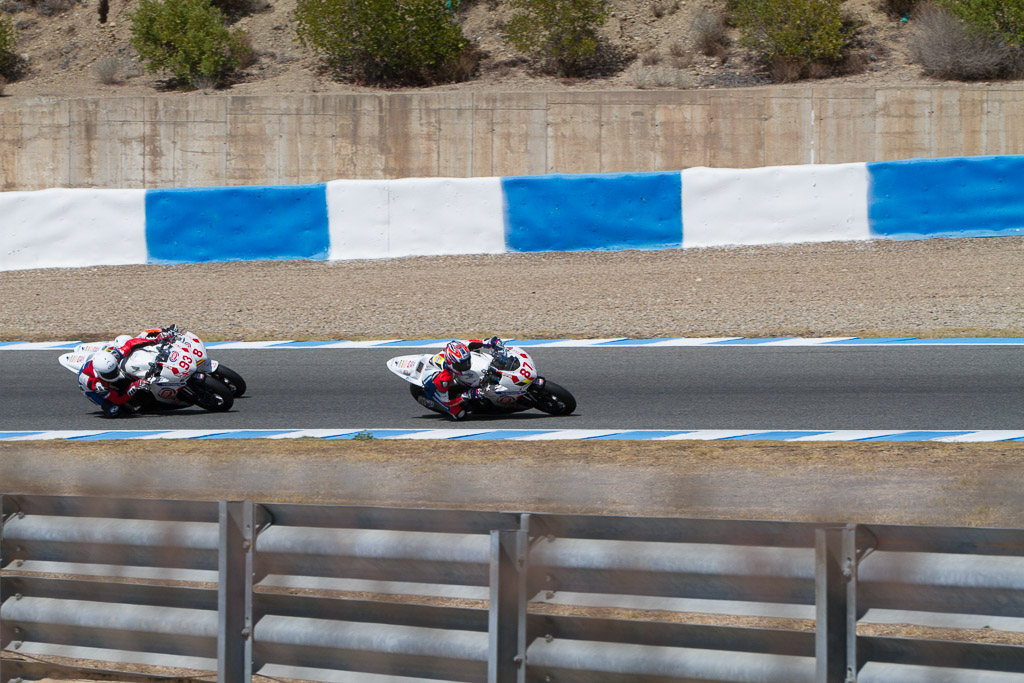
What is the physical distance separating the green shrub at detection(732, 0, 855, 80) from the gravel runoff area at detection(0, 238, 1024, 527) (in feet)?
28.1

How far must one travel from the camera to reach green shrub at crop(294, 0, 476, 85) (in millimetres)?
26047

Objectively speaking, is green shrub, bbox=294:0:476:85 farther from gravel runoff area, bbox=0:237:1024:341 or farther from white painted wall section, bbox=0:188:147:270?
white painted wall section, bbox=0:188:147:270

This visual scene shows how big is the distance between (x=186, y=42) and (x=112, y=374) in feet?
57.5

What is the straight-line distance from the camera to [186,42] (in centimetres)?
2636

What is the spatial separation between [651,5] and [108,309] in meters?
17.1

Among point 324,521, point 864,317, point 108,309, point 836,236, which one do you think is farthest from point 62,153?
point 324,521

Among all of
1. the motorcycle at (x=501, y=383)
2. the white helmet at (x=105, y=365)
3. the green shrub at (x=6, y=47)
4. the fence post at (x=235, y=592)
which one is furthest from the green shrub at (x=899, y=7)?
the fence post at (x=235, y=592)

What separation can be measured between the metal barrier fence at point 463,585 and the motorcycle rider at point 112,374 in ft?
20.3

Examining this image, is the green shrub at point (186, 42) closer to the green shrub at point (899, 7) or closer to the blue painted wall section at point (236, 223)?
the blue painted wall section at point (236, 223)

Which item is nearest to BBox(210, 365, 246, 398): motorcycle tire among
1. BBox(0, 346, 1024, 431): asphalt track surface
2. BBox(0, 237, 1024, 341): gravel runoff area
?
BBox(0, 346, 1024, 431): asphalt track surface

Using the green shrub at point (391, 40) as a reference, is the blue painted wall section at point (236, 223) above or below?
below

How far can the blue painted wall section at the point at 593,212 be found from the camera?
17.8 meters

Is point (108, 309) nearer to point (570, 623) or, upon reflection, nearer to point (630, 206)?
point (630, 206)

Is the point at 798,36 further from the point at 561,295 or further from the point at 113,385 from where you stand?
the point at 113,385
